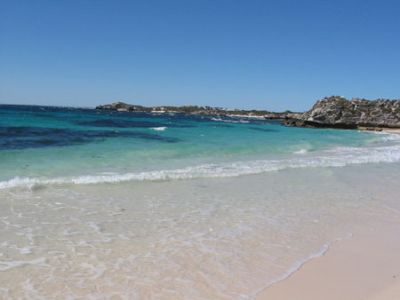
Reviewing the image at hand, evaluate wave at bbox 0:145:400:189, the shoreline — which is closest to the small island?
wave at bbox 0:145:400:189

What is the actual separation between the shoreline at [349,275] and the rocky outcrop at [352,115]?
79.4 metres

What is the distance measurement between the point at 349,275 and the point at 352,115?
8664cm

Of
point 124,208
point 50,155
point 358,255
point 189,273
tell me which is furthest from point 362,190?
point 50,155

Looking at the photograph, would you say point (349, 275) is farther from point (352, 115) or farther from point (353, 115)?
point (353, 115)

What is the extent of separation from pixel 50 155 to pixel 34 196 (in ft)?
25.6

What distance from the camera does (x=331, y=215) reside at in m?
9.51

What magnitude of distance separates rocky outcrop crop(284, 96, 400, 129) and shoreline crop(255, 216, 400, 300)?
260ft

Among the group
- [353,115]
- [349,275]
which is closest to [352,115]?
[353,115]

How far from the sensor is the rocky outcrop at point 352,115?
277 feet

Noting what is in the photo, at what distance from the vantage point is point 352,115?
87062 millimetres

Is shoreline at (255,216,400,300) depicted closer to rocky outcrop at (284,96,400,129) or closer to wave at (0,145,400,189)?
wave at (0,145,400,189)

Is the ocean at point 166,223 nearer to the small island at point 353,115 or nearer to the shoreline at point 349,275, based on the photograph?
the shoreline at point 349,275

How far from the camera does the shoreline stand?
205 inches

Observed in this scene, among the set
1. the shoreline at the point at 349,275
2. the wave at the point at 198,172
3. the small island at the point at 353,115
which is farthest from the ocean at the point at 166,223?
the small island at the point at 353,115
